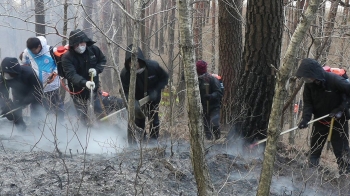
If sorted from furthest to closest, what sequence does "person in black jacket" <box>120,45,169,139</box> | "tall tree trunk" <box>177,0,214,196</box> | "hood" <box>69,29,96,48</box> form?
1. "hood" <box>69,29,96,48</box>
2. "person in black jacket" <box>120,45,169,139</box>
3. "tall tree trunk" <box>177,0,214,196</box>

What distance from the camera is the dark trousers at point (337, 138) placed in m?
5.82

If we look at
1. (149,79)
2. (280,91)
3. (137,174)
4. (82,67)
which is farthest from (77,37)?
(280,91)

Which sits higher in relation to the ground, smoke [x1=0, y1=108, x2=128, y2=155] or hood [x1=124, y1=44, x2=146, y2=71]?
hood [x1=124, y1=44, x2=146, y2=71]

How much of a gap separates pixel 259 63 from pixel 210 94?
4.08ft

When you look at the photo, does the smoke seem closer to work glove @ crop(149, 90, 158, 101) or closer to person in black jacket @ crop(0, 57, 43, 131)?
person in black jacket @ crop(0, 57, 43, 131)

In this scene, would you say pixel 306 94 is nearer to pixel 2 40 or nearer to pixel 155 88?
pixel 155 88

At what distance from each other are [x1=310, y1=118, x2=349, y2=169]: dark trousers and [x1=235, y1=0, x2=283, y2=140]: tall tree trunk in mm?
805

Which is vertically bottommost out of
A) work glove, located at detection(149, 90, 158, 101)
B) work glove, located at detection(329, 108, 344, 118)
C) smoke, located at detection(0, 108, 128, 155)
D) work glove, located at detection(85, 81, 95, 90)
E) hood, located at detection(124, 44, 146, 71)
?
smoke, located at detection(0, 108, 128, 155)

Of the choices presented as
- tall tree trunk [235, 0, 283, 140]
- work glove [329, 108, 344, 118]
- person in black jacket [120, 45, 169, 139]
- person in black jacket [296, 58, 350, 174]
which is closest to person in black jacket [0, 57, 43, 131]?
person in black jacket [120, 45, 169, 139]

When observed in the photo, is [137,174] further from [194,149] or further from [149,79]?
[149,79]

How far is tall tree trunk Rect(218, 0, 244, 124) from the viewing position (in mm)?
8352

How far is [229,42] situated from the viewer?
28.1 feet

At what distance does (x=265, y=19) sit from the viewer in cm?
616

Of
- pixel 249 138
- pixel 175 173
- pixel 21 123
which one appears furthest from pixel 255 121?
pixel 21 123
